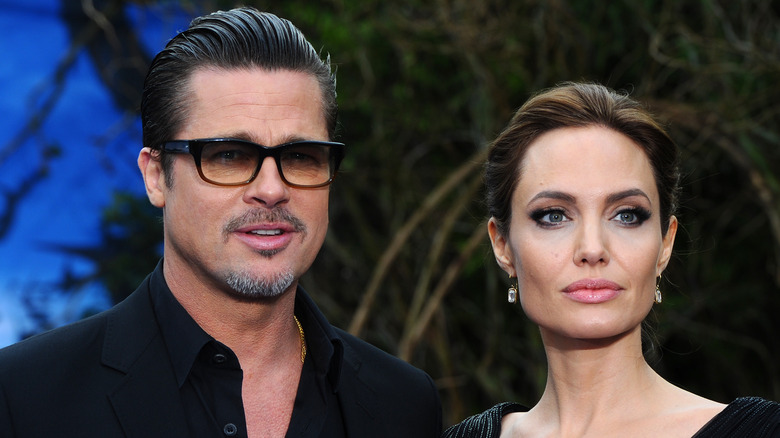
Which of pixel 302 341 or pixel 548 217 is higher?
pixel 548 217

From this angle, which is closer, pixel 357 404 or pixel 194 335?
pixel 194 335

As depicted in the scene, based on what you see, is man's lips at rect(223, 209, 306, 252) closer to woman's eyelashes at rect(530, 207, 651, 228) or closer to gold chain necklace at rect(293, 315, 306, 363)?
gold chain necklace at rect(293, 315, 306, 363)

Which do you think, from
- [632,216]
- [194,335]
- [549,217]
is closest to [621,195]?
[632,216]

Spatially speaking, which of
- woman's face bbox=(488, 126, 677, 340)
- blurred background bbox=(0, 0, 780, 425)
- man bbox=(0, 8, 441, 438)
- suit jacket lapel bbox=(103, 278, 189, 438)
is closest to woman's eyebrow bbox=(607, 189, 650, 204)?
woman's face bbox=(488, 126, 677, 340)

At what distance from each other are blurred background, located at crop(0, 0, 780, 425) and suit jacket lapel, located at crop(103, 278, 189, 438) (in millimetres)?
2252

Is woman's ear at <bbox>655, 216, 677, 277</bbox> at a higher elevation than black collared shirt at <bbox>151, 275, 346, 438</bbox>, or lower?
higher

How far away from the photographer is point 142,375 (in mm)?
2324

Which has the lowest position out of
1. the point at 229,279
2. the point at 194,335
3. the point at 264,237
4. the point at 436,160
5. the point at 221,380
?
the point at 221,380

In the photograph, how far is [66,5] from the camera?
505cm

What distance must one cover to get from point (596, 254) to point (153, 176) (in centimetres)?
125

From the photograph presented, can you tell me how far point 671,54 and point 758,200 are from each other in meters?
0.88

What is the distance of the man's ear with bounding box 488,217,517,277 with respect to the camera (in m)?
2.69

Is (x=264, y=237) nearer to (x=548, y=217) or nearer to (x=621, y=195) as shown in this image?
(x=548, y=217)

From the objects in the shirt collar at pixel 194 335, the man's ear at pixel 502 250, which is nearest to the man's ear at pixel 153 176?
the shirt collar at pixel 194 335
